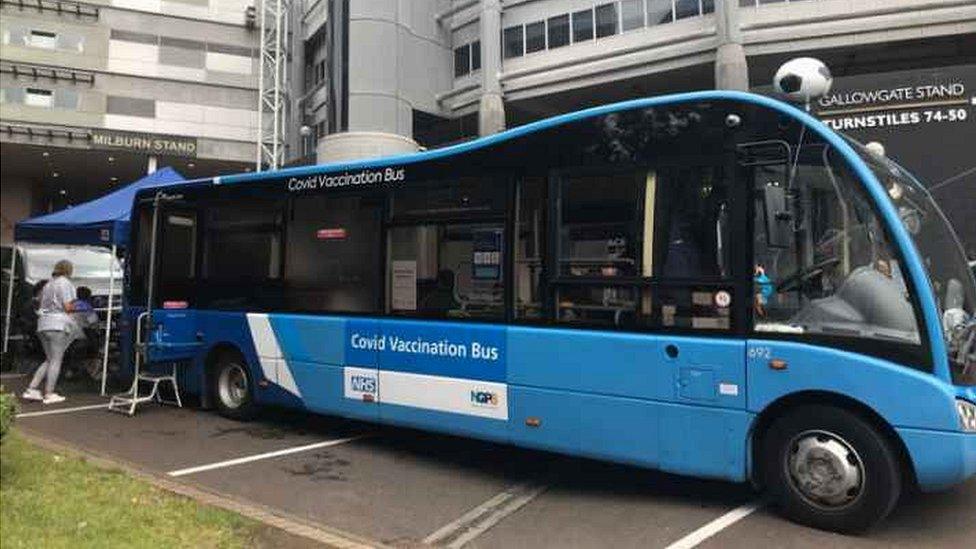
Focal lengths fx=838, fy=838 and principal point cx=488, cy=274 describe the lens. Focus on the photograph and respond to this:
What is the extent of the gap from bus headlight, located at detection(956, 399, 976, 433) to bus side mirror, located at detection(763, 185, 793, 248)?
140 centimetres

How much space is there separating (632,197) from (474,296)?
170 cm

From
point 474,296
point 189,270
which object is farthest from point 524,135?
point 189,270

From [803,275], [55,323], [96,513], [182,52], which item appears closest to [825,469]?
[803,275]

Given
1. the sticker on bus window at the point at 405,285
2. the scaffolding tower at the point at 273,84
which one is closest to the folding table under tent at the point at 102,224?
the sticker on bus window at the point at 405,285

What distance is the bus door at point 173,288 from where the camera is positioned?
10.1 meters

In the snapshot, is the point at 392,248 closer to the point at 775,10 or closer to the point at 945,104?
the point at 945,104

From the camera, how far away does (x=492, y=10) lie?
3812 centimetres

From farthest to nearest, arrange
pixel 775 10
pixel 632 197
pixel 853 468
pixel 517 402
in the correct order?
pixel 775 10 → pixel 517 402 → pixel 632 197 → pixel 853 468

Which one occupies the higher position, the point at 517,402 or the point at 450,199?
the point at 450,199

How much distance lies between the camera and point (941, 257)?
5.68m

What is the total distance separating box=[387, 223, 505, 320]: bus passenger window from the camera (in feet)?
22.9

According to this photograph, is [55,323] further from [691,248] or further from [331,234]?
[691,248]

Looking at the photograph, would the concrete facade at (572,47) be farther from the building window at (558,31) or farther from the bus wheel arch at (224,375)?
the bus wheel arch at (224,375)

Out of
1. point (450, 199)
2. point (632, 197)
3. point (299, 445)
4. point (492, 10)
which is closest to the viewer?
point (632, 197)
